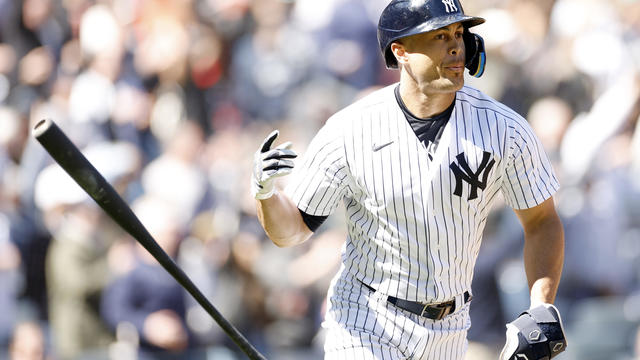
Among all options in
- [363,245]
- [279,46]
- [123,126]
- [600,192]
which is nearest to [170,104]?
[123,126]

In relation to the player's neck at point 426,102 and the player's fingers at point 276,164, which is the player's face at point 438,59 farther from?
the player's fingers at point 276,164

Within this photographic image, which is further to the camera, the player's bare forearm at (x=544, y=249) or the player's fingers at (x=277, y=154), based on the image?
the player's bare forearm at (x=544, y=249)

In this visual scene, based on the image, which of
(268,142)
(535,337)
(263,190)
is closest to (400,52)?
(268,142)

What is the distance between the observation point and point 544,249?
13.0 ft

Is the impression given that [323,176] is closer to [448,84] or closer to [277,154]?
[277,154]

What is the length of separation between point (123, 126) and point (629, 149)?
3648mm

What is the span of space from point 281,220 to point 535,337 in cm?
103

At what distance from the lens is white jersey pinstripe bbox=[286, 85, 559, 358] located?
3.82 m

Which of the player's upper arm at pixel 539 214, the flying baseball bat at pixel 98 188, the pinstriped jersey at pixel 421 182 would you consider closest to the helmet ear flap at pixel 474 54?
the pinstriped jersey at pixel 421 182

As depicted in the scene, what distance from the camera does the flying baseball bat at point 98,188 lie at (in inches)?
125

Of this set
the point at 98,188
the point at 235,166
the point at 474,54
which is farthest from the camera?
the point at 235,166

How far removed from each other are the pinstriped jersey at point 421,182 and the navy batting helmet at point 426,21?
17cm

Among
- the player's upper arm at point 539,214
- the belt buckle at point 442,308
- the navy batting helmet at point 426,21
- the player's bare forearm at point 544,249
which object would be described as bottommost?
the belt buckle at point 442,308

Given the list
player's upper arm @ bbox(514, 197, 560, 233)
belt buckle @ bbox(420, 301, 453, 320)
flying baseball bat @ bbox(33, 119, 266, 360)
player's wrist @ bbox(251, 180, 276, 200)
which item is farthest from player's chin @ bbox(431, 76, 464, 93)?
flying baseball bat @ bbox(33, 119, 266, 360)
